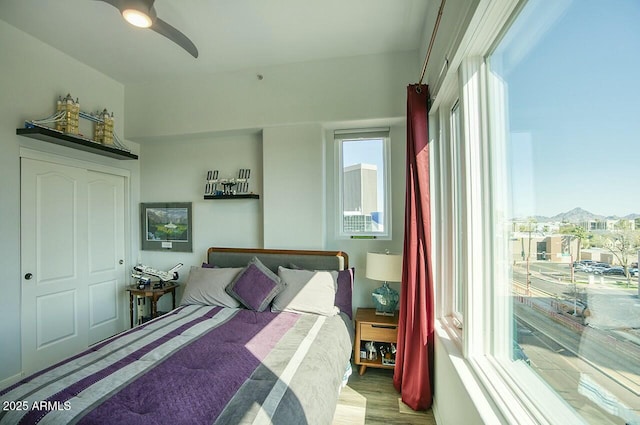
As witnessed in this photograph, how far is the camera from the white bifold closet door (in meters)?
2.43

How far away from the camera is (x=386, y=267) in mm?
2379

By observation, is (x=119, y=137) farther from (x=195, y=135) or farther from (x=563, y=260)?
(x=563, y=260)

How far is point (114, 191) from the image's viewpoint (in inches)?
129

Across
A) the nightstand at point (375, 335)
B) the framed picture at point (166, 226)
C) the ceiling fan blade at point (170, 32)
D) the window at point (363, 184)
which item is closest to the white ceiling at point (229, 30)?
the ceiling fan blade at point (170, 32)

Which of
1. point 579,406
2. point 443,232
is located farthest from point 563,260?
point 443,232

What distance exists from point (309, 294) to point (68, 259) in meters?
2.61

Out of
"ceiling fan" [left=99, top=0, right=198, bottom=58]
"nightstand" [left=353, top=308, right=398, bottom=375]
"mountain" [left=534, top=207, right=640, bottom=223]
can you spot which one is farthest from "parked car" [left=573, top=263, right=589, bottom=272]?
"ceiling fan" [left=99, top=0, right=198, bottom=58]

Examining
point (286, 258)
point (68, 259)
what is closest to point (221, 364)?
point (286, 258)

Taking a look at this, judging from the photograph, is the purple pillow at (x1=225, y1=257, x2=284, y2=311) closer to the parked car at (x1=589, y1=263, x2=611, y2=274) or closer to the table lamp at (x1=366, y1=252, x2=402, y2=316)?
the table lamp at (x1=366, y1=252, x2=402, y2=316)

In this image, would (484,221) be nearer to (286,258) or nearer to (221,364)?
(221,364)

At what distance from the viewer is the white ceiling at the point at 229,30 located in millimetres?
2102

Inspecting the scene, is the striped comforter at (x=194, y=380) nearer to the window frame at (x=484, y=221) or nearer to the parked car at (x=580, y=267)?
the window frame at (x=484, y=221)

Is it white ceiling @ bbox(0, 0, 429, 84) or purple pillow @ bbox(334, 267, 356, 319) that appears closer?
white ceiling @ bbox(0, 0, 429, 84)

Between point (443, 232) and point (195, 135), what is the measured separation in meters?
2.96
